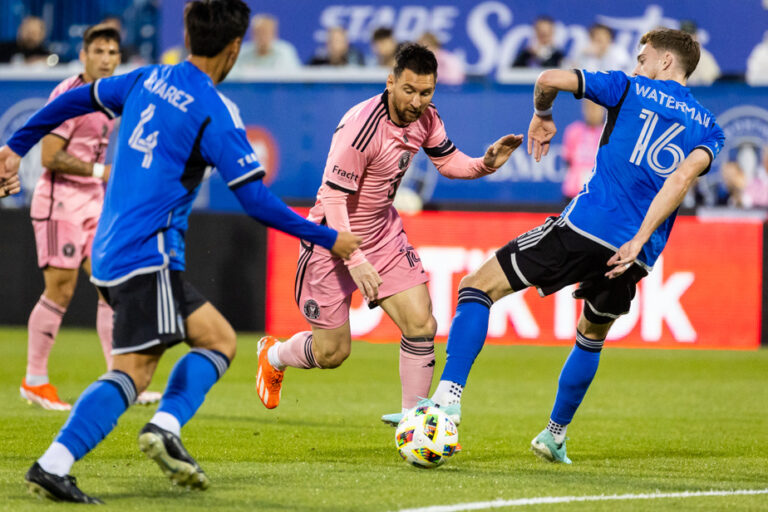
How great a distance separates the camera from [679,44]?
571 centimetres

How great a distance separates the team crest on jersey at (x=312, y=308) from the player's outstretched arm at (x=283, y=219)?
1817mm

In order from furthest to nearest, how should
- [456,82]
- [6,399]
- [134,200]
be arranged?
[456,82]
[6,399]
[134,200]

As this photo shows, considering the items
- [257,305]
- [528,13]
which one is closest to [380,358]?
[257,305]

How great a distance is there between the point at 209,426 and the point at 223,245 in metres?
5.55

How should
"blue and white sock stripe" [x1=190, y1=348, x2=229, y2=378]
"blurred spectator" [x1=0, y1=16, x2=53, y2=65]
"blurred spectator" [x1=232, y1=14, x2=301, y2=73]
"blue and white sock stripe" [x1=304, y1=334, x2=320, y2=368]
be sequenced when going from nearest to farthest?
"blue and white sock stripe" [x1=190, y1=348, x2=229, y2=378]
"blue and white sock stripe" [x1=304, y1=334, x2=320, y2=368]
"blurred spectator" [x1=232, y1=14, x2=301, y2=73]
"blurred spectator" [x1=0, y1=16, x2=53, y2=65]

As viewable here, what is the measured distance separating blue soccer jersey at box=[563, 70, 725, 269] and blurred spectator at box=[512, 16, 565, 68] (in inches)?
350

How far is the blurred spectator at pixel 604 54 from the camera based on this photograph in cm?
1425

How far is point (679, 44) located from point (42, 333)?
460 cm

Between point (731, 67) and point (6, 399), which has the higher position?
point (731, 67)

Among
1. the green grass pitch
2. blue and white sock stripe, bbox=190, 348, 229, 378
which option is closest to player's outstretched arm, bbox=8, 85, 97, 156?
blue and white sock stripe, bbox=190, 348, 229, 378

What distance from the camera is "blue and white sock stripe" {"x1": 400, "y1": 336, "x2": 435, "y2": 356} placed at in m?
6.18

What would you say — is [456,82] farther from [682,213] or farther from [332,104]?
[682,213]

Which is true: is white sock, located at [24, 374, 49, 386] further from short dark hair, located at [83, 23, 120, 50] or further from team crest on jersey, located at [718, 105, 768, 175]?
team crest on jersey, located at [718, 105, 768, 175]

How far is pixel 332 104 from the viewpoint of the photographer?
13.7 meters
